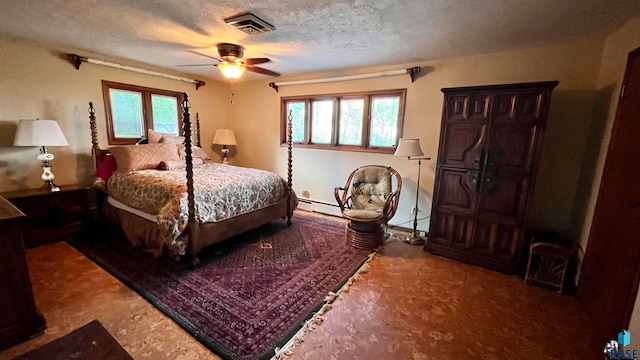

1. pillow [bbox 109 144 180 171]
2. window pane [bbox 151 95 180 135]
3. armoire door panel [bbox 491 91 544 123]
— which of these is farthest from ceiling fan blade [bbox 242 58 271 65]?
armoire door panel [bbox 491 91 544 123]

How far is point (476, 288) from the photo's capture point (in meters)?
2.44

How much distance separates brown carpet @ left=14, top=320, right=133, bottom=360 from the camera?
108 centimetres

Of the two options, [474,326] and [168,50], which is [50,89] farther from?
[474,326]

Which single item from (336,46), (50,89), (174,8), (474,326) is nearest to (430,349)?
(474,326)

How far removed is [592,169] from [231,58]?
3859mm

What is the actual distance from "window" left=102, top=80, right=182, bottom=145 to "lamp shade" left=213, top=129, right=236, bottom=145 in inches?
24.8

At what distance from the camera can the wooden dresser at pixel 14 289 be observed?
1613 millimetres

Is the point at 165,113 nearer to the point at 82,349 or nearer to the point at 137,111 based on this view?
the point at 137,111

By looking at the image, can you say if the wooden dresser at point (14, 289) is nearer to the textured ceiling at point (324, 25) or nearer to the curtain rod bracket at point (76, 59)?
the textured ceiling at point (324, 25)

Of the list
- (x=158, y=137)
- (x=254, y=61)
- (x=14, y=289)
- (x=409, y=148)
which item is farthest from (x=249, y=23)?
(x=158, y=137)

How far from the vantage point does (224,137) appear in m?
5.01

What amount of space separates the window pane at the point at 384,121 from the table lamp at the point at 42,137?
3.87 m

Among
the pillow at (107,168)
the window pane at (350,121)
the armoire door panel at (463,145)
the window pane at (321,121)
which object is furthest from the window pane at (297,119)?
the pillow at (107,168)

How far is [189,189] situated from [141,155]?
1.52m
